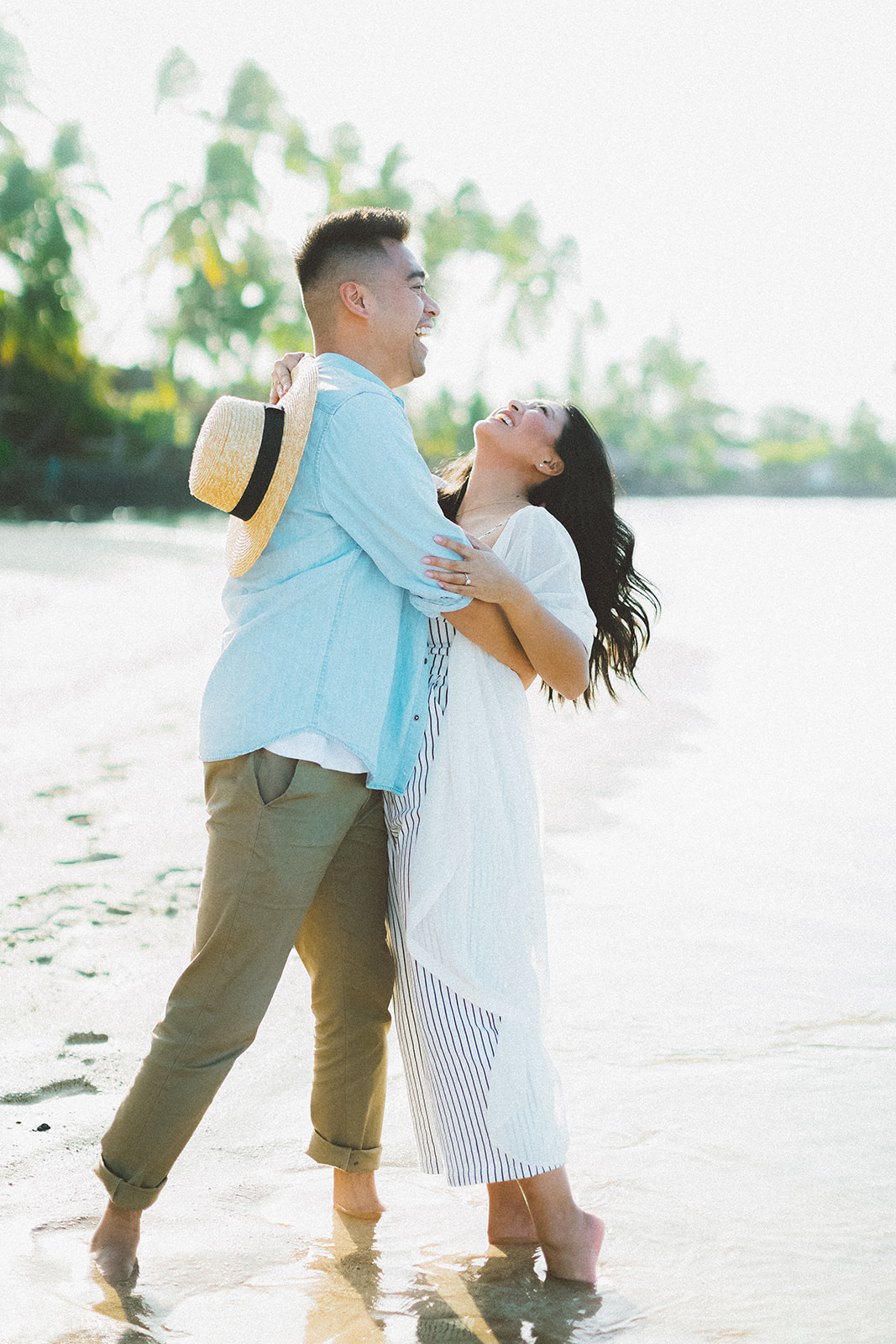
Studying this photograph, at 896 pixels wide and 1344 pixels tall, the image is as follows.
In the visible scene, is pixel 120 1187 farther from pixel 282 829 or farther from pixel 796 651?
pixel 796 651

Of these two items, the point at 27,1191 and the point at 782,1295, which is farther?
the point at 27,1191

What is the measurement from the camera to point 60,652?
10148 mm

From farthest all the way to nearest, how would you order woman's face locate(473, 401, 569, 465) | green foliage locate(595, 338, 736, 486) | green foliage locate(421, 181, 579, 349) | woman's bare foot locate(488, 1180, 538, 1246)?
green foliage locate(595, 338, 736, 486)
green foliage locate(421, 181, 579, 349)
woman's face locate(473, 401, 569, 465)
woman's bare foot locate(488, 1180, 538, 1246)

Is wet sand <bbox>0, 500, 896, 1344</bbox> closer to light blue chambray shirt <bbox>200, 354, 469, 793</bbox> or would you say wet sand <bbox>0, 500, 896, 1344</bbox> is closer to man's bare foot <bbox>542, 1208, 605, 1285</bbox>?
man's bare foot <bbox>542, 1208, 605, 1285</bbox>

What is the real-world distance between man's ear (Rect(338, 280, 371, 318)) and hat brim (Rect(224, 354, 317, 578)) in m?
0.17

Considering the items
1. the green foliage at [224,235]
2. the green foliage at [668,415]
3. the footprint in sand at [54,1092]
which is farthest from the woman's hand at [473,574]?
the green foliage at [668,415]

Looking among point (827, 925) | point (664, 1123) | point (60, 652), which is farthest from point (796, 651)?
point (664, 1123)

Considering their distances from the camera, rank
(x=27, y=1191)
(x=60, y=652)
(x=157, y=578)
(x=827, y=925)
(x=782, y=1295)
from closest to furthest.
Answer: (x=782, y=1295) < (x=27, y=1191) < (x=827, y=925) < (x=60, y=652) < (x=157, y=578)

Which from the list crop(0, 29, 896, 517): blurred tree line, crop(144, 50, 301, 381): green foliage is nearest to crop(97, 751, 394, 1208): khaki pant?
crop(0, 29, 896, 517): blurred tree line

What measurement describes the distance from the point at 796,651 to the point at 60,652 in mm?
7444

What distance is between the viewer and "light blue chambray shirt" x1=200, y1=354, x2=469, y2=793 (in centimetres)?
231

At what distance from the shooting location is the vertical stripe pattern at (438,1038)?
2.45m

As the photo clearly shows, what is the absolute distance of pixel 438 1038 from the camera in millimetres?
2477

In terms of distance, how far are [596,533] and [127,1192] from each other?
Answer: 1.58 metres
